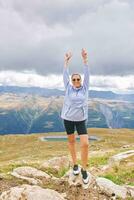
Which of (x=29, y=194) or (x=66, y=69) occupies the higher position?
(x=66, y=69)

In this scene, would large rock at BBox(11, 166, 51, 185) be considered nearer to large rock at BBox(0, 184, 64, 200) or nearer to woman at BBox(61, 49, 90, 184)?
woman at BBox(61, 49, 90, 184)

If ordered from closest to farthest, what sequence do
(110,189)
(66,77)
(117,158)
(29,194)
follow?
(29,194), (110,189), (66,77), (117,158)

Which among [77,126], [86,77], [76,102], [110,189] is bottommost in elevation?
[110,189]

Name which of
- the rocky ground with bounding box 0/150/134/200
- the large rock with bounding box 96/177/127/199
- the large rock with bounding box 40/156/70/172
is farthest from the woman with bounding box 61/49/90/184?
the large rock with bounding box 40/156/70/172

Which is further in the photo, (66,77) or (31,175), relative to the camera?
(31,175)

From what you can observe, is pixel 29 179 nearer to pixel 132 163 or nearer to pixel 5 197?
pixel 5 197

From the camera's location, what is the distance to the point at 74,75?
17.7m

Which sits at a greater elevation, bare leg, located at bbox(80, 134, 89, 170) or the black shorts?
the black shorts

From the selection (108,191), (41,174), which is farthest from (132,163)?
(108,191)

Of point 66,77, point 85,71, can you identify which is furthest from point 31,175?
point 85,71

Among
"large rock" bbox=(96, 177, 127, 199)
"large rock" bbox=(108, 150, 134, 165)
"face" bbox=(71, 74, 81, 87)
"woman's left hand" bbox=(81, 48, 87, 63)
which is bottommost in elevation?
"large rock" bbox=(108, 150, 134, 165)

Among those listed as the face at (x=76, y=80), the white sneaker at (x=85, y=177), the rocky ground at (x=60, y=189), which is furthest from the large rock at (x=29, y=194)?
the face at (x=76, y=80)

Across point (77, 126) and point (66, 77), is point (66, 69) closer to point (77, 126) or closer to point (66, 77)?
point (66, 77)

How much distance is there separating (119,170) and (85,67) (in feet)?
40.9
